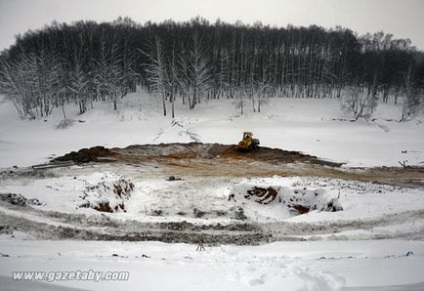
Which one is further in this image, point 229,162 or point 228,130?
point 228,130

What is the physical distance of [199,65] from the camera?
181ft

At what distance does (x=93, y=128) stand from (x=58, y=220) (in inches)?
1254

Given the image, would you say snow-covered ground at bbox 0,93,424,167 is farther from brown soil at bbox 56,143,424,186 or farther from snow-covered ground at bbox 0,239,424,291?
snow-covered ground at bbox 0,239,424,291

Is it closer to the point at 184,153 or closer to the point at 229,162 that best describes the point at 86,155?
the point at 184,153

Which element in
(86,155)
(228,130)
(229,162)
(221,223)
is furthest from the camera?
(228,130)

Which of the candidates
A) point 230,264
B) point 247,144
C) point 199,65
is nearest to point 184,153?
point 247,144

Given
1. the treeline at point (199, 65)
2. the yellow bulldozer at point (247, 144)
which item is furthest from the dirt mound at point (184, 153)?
the treeline at point (199, 65)

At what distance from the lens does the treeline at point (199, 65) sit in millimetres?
51250

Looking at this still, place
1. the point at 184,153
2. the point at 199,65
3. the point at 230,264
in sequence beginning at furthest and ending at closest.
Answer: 1. the point at 199,65
2. the point at 184,153
3. the point at 230,264

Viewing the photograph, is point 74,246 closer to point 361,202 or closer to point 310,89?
point 361,202

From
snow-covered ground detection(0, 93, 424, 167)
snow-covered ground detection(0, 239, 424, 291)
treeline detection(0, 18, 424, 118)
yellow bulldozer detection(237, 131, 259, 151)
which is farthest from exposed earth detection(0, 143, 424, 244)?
treeline detection(0, 18, 424, 118)

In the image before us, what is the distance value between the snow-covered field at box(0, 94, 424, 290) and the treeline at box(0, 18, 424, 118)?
21368mm

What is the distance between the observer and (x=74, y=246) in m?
8.66

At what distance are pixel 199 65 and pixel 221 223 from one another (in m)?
46.5
